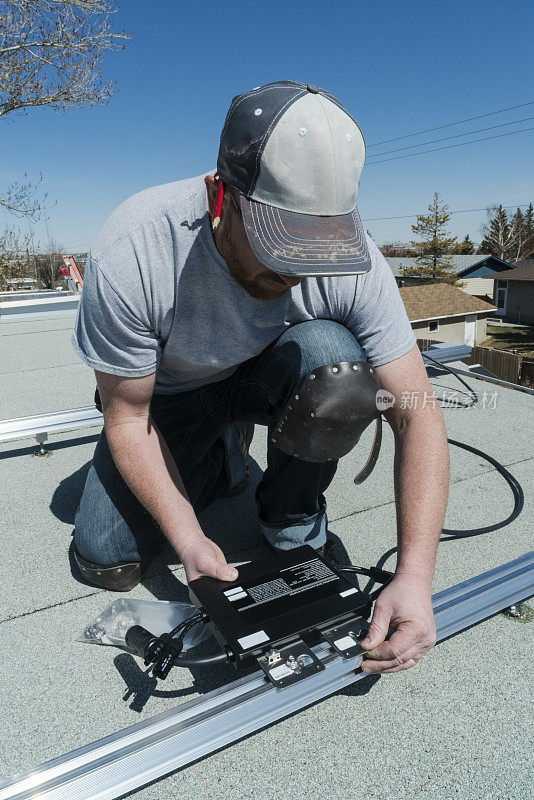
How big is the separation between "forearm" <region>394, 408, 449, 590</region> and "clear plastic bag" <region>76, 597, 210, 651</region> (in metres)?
0.48

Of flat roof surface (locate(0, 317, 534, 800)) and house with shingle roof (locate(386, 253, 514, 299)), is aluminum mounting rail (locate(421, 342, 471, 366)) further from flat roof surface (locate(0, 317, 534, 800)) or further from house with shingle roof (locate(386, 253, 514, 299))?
house with shingle roof (locate(386, 253, 514, 299))

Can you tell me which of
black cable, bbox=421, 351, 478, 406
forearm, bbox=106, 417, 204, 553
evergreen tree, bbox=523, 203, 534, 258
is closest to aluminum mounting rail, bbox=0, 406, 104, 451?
forearm, bbox=106, 417, 204, 553

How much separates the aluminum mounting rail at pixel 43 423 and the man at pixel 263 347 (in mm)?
759

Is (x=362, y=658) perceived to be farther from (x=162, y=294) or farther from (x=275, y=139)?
(x=275, y=139)

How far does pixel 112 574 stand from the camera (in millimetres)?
1371

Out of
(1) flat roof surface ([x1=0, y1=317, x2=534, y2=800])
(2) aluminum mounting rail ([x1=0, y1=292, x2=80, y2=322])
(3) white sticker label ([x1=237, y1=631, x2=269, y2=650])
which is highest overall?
(2) aluminum mounting rail ([x1=0, y1=292, x2=80, y2=322])

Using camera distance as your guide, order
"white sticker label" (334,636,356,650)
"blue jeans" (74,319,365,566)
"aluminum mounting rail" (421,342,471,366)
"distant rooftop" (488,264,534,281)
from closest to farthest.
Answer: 1. "white sticker label" (334,636,356,650)
2. "blue jeans" (74,319,365,566)
3. "aluminum mounting rail" (421,342,471,366)
4. "distant rooftop" (488,264,534,281)

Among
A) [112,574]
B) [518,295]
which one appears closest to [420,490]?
[112,574]

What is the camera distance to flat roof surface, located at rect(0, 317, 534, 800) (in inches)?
35.3

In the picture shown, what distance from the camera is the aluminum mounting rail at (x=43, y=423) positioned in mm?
2070

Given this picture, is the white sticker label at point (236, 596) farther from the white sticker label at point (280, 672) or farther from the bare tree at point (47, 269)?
the bare tree at point (47, 269)

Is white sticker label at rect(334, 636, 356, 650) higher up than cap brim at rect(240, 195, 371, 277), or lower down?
lower down

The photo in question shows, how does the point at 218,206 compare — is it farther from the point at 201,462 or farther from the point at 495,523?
the point at 495,523

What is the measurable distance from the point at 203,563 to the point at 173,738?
33 cm
